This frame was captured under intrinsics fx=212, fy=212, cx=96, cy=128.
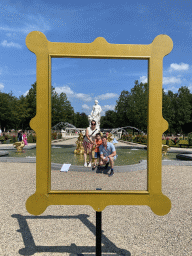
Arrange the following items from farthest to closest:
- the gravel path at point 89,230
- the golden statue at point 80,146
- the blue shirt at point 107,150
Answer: the golden statue at point 80,146, the gravel path at point 89,230, the blue shirt at point 107,150

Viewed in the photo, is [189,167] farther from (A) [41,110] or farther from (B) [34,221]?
(A) [41,110]

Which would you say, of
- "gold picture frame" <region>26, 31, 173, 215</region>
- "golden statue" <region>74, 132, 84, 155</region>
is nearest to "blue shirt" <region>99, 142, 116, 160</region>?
"gold picture frame" <region>26, 31, 173, 215</region>

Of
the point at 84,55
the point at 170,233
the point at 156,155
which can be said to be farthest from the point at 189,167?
the point at 84,55

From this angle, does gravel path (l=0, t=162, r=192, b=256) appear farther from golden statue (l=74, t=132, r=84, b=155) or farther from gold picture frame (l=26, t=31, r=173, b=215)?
golden statue (l=74, t=132, r=84, b=155)

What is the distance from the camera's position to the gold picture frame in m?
2.39

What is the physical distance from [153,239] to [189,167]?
740cm

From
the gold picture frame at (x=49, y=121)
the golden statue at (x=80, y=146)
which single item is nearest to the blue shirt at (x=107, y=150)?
the gold picture frame at (x=49, y=121)

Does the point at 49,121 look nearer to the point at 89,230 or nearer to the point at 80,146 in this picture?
the point at 89,230

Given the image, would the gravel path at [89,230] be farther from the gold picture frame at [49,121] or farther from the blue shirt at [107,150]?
the blue shirt at [107,150]

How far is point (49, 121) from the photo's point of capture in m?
2.47

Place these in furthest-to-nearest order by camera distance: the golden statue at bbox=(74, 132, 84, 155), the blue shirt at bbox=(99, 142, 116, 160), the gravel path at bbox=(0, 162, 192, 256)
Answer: the golden statue at bbox=(74, 132, 84, 155) < the gravel path at bbox=(0, 162, 192, 256) < the blue shirt at bbox=(99, 142, 116, 160)

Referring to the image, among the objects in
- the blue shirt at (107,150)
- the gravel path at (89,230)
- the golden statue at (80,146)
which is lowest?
the gravel path at (89,230)

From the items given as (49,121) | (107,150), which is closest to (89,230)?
(107,150)

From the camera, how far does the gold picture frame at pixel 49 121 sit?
2.39 m
